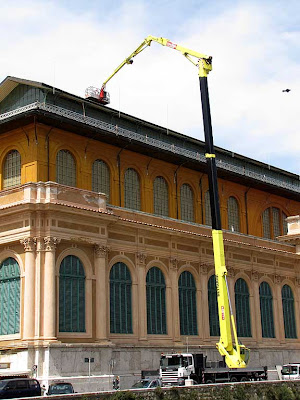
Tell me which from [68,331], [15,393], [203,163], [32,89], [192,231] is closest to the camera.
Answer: [15,393]

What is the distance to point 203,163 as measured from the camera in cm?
5953

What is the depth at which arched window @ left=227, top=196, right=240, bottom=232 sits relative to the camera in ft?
208

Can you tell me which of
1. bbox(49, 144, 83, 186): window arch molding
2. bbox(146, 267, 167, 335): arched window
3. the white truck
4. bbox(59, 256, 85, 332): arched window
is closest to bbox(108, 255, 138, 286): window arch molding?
bbox(146, 267, 167, 335): arched window

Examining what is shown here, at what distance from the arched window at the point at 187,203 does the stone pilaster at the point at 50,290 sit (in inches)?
688

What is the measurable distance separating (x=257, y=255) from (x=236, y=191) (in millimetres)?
7064

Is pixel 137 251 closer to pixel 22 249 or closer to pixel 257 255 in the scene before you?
pixel 22 249

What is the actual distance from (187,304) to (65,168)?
13.5 m

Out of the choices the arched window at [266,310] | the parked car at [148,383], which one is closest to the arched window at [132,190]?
the arched window at [266,310]

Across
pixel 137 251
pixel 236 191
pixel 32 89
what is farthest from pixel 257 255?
pixel 32 89

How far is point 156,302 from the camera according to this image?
50312 mm

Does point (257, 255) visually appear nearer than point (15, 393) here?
No

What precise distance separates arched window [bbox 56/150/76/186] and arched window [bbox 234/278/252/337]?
16.9 meters

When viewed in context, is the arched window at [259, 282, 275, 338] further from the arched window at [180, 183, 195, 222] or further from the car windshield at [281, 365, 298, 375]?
the car windshield at [281, 365, 298, 375]

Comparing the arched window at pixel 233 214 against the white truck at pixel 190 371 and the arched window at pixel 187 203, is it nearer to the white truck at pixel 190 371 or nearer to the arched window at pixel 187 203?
the arched window at pixel 187 203
